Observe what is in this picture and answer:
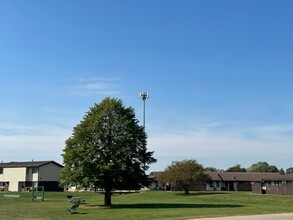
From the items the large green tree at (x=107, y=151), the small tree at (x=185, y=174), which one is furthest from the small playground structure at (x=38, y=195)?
the small tree at (x=185, y=174)

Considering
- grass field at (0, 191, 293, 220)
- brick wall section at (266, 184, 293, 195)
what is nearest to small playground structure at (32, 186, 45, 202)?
grass field at (0, 191, 293, 220)

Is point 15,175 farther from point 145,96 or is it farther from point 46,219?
point 46,219

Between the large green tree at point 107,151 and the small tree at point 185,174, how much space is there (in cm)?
2983

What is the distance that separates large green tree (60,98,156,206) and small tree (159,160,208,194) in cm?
2983

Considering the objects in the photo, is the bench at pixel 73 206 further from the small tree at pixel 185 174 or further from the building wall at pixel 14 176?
the building wall at pixel 14 176

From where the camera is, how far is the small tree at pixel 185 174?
231ft

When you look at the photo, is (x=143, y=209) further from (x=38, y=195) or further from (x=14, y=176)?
(x=14, y=176)

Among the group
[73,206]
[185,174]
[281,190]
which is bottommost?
[73,206]

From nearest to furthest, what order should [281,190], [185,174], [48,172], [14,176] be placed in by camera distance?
[281,190]
[185,174]
[48,172]
[14,176]

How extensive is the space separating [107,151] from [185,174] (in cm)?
3306

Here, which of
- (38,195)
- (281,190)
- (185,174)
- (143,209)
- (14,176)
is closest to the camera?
(143,209)

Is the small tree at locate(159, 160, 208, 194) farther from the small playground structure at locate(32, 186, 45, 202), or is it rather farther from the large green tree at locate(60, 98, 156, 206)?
the large green tree at locate(60, 98, 156, 206)

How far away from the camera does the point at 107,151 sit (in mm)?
39750

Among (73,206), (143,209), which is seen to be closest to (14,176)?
(73,206)
